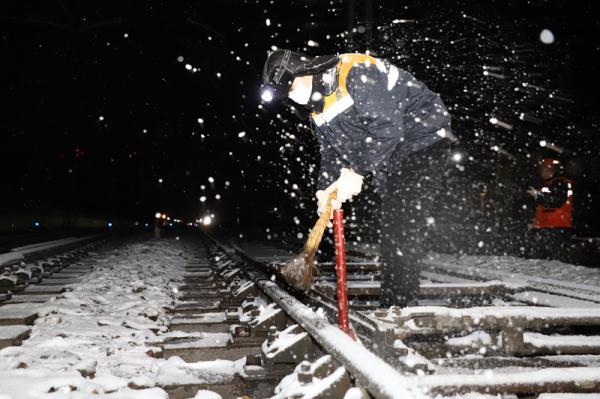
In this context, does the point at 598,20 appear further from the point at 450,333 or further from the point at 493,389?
the point at 493,389

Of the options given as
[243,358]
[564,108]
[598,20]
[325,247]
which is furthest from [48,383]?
Answer: [564,108]

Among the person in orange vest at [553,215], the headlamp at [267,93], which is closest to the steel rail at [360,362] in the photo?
the headlamp at [267,93]

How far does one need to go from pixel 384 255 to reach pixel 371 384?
1.82m

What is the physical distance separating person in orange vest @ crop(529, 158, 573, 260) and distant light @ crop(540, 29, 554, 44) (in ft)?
8.37

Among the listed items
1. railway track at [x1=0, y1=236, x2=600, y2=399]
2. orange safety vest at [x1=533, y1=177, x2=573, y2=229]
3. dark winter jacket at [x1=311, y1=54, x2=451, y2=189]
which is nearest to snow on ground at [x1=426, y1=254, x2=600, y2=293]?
orange safety vest at [x1=533, y1=177, x2=573, y2=229]

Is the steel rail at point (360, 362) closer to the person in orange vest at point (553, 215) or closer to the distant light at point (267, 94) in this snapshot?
the distant light at point (267, 94)

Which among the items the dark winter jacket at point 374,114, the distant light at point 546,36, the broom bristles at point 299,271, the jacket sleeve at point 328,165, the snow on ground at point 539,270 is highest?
the distant light at point 546,36

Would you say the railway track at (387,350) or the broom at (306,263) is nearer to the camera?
the railway track at (387,350)

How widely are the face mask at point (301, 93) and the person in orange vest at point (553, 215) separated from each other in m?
7.41

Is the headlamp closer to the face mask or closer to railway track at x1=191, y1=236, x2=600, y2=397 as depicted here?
the face mask

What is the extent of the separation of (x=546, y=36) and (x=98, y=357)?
10711 mm

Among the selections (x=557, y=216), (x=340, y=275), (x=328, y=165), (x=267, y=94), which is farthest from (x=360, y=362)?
(x=557, y=216)

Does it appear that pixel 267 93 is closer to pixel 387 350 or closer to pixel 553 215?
pixel 387 350

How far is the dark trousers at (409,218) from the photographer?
3328 mm
